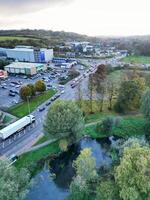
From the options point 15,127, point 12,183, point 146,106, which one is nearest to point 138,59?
point 146,106

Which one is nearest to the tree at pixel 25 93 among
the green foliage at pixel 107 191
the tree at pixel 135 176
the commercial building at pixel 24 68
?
the commercial building at pixel 24 68

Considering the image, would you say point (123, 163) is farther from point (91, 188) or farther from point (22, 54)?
point (22, 54)

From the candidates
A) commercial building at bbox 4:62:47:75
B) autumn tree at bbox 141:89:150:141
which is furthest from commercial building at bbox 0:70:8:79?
autumn tree at bbox 141:89:150:141

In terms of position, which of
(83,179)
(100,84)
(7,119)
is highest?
(83,179)

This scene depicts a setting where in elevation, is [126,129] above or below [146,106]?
below

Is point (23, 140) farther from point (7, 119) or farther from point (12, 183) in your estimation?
point (12, 183)

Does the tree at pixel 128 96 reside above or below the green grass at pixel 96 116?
above

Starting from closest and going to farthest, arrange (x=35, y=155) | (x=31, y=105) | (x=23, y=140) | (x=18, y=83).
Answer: (x=35, y=155), (x=23, y=140), (x=31, y=105), (x=18, y=83)

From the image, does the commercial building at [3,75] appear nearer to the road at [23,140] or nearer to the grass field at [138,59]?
the road at [23,140]
